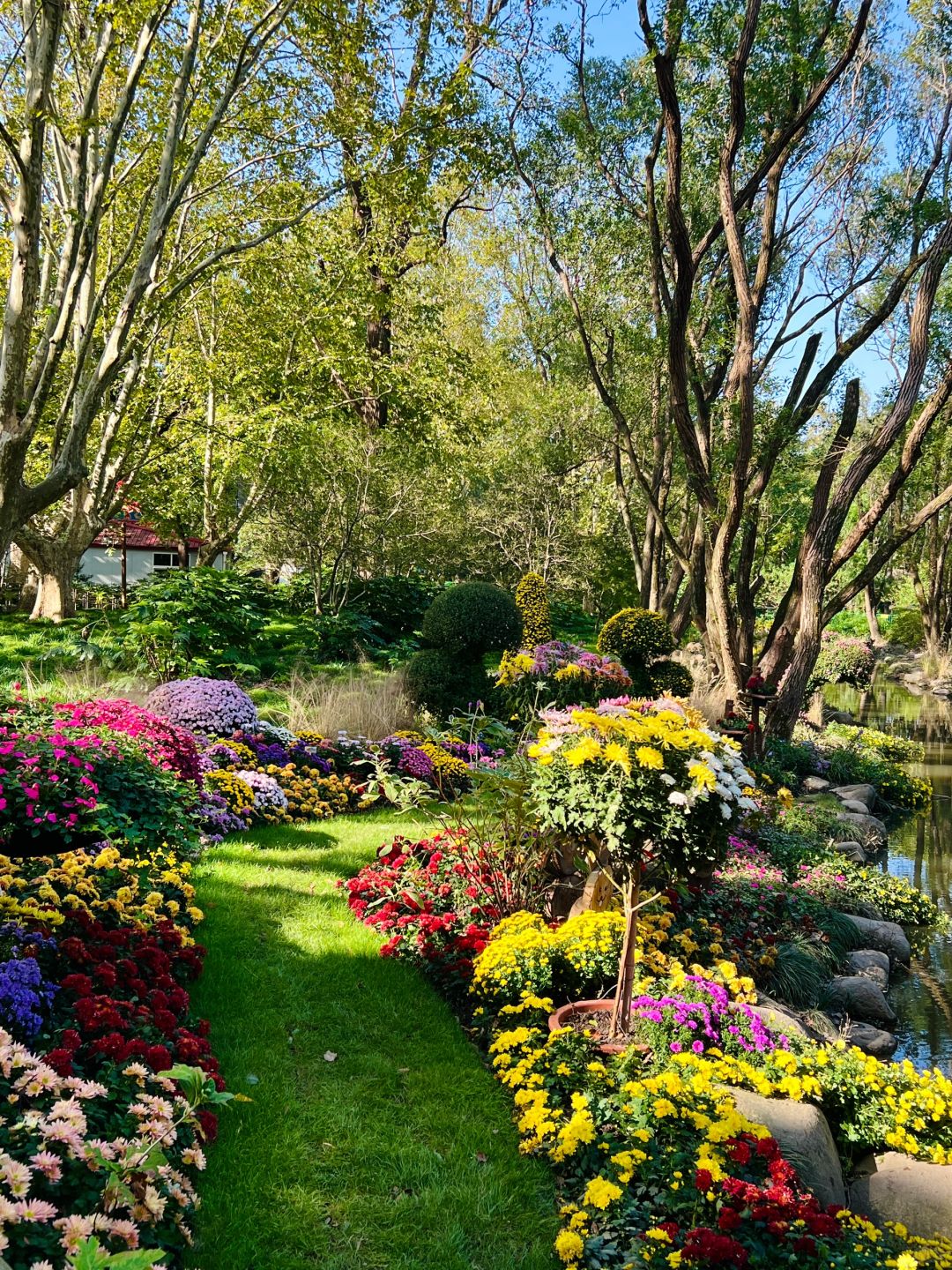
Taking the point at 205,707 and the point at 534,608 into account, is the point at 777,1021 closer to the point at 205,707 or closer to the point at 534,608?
the point at 205,707

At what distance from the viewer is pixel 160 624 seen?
10.1 metres

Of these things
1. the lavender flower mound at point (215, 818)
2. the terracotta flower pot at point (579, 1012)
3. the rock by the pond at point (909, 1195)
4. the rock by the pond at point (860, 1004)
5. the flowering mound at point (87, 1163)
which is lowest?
the rock by the pond at point (860, 1004)

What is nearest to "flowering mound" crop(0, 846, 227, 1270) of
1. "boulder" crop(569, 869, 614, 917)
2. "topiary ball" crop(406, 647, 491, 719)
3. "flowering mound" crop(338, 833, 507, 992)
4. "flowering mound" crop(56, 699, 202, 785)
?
"flowering mound" crop(338, 833, 507, 992)

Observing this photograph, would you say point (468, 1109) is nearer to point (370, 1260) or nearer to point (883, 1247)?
point (370, 1260)

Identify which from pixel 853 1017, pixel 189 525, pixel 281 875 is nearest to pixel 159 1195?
pixel 281 875

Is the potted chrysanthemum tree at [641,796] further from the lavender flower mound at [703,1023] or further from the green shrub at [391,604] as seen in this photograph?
the green shrub at [391,604]

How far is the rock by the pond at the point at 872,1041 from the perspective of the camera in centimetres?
521

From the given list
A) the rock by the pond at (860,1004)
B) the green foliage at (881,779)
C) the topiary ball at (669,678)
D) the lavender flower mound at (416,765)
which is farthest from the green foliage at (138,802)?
the green foliage at (881,779)

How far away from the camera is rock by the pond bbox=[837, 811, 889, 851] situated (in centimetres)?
964

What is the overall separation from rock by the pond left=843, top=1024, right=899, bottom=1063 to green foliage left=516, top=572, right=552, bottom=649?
941cm

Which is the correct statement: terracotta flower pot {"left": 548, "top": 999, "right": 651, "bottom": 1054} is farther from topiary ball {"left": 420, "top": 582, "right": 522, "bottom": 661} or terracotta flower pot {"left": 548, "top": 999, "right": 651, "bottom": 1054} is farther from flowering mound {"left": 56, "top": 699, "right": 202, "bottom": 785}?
topiary ball {"left": 420, "top": 582, "right": 522, "bottom": 661}

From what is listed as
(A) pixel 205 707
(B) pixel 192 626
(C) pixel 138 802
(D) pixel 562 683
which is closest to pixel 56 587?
(B) pixel 192 626

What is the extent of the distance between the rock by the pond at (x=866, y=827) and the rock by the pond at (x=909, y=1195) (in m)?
6.56

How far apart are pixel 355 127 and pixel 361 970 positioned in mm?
7814
